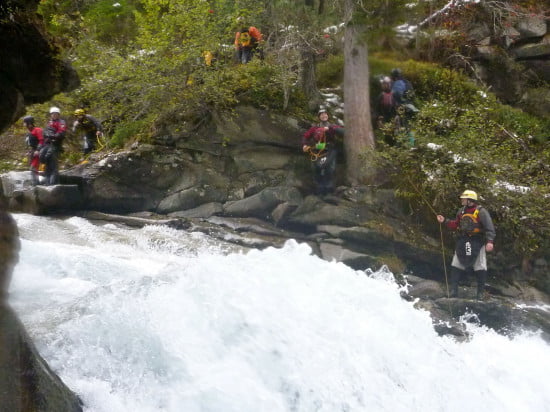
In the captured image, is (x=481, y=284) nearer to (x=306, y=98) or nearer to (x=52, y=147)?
(x=306, y=98)

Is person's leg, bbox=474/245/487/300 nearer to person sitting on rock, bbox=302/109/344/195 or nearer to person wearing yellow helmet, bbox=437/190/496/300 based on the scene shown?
person wearing yellow helmet, bbox=437/190/496/300

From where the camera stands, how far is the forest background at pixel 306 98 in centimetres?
1172

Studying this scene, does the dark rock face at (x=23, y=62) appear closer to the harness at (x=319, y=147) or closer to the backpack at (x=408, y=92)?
the harness at (x=319, y=147)

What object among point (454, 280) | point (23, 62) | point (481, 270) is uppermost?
point (23, 62)

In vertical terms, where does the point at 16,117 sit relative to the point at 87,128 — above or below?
above

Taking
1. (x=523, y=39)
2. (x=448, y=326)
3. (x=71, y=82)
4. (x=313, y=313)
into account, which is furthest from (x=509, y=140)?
(x=71, y=82)

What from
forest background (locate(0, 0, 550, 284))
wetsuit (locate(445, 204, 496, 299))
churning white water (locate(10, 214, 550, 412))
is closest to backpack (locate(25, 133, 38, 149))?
forest background (locate(0, 0, 550, 284))

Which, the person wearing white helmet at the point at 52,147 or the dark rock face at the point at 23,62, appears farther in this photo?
the person wearing white helmet at the point at 52,147

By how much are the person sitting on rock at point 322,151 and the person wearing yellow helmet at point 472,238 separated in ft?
9.54

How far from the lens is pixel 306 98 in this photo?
13992mm

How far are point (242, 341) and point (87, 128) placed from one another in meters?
9.18

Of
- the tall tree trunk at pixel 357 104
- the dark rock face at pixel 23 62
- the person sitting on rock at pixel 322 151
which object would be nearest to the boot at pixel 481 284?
the tall tree trunk at pixel 357 104

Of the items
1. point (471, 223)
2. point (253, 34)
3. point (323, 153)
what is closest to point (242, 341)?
point (471, 223)

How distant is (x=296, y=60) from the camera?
13.1 metres
